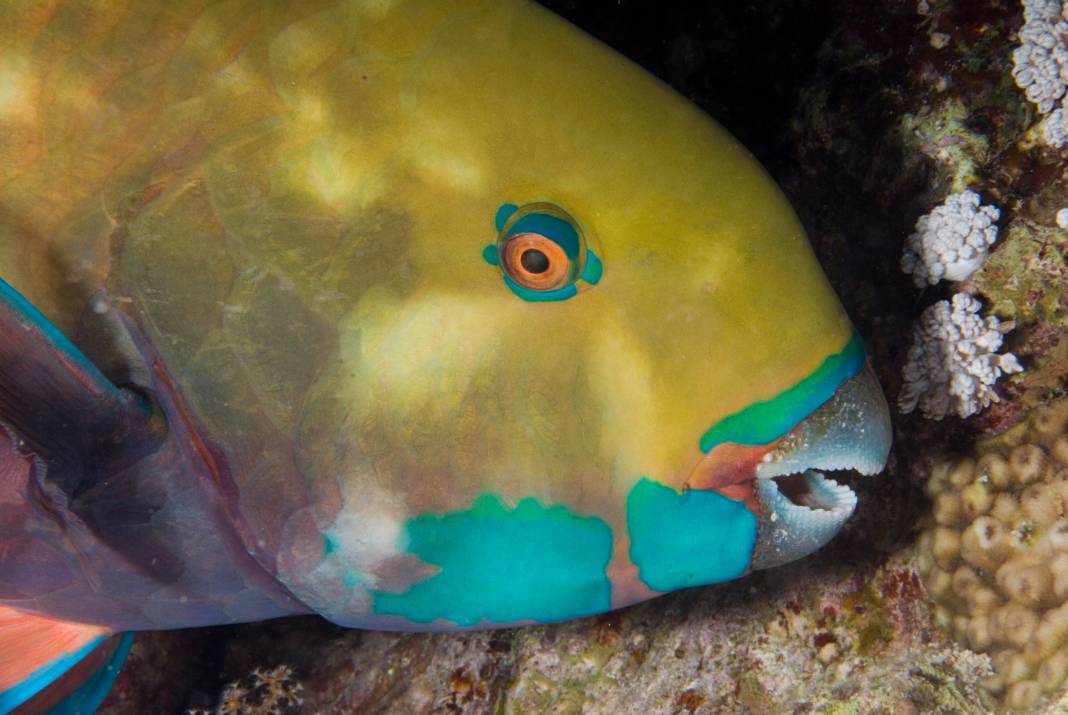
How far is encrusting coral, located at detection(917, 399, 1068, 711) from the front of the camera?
3056mm

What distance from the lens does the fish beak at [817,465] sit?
184 centimetres

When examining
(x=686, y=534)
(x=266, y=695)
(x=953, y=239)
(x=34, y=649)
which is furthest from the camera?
(x=266, y=695)

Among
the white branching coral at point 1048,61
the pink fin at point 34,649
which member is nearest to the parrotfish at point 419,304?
the pink fin at point 34,649

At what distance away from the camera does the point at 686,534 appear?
194cm

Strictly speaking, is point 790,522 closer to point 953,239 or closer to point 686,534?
point 686,534

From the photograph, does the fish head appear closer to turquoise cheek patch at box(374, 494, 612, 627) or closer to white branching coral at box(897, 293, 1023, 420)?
turquoise cheek patch at box(374, 494, 612, 627)

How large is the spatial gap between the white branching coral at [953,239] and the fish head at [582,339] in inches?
61.1

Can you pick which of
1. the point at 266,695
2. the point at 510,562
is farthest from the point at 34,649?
the point at 510,562

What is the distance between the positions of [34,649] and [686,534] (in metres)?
2.34

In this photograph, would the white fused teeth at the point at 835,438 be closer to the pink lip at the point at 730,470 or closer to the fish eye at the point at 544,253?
the pink lip at the point at 730,470

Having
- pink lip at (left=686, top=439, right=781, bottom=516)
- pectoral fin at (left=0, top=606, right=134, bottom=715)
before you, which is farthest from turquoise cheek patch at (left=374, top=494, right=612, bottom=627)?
pectoral fin at (left=0, top=606, right=134, bottom=715)

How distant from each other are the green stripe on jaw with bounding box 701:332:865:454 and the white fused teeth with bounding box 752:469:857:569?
0.15 metres

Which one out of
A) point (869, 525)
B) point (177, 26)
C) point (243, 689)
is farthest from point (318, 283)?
point (243, 689)

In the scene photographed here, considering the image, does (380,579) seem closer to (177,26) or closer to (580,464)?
(580,464)
